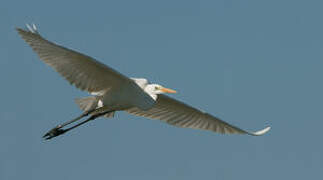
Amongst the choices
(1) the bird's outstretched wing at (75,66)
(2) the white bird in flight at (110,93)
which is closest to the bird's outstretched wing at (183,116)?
(2) the white bird in flight at (110,93)

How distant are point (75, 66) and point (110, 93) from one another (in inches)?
43.8

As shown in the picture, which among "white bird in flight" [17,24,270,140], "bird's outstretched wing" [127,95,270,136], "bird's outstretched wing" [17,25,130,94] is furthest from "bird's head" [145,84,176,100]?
"bird's outstretched wing" [127,95,270,136]

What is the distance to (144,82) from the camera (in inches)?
574

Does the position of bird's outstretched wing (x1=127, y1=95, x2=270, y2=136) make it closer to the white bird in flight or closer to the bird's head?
the white bird in flight

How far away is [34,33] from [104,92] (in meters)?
2.34

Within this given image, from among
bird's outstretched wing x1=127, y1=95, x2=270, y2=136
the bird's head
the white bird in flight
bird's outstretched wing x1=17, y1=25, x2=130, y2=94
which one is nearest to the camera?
bird's outstretched wing x1=17, y1=25, x2=130, y2=94

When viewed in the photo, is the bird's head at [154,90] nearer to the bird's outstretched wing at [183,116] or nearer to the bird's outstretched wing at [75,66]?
the bird's outstretched wing at [75,66]

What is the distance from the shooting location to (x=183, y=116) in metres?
16.2

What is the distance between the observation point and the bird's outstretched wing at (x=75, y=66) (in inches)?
519

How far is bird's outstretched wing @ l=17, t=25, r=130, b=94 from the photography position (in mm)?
13180

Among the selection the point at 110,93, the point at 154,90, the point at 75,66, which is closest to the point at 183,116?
the point at 154,90

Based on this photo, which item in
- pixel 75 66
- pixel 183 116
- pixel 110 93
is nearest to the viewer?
pixel 75 66

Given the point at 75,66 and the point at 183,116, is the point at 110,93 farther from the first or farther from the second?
the point at 183,116

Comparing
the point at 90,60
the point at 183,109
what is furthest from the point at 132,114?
the point at 90,60
